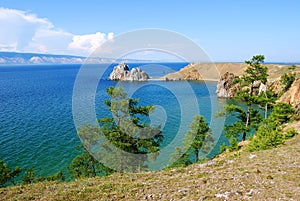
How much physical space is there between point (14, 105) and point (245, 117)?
7638cm

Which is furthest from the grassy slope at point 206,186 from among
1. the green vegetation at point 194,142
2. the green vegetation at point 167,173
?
the green vegetation at point 194,142

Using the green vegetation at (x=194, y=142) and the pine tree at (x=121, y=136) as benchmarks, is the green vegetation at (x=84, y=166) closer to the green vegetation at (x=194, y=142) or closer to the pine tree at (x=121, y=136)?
the pine tree at (x=121, y=136)

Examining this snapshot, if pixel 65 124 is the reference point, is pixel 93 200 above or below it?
above

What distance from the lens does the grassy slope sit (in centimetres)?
1100

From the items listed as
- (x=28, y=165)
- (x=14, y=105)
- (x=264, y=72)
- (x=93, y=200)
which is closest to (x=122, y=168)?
(x=93, y=200)

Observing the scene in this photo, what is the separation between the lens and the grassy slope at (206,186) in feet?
36.1

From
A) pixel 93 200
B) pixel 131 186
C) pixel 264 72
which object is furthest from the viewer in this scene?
pixel 264 72

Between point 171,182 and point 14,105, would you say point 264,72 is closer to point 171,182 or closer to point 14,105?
point 171,182

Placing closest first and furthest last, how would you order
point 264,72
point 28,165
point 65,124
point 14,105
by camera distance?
point 264,72 < point 28,165 < point 65,124 < point 14,105

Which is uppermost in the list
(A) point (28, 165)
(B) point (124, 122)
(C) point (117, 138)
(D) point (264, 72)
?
(D) point (264, 72)

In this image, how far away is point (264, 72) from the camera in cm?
3309

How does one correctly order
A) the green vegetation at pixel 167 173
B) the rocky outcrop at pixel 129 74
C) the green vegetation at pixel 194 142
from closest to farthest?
the green vegetation at pixel 167 173, the green vegetation at pixel 194 142, the rocky outcrop at pixel 129 74

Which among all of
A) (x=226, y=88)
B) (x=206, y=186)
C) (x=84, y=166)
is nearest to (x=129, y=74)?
(x=226, y=88)

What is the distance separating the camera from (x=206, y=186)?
490 inches
